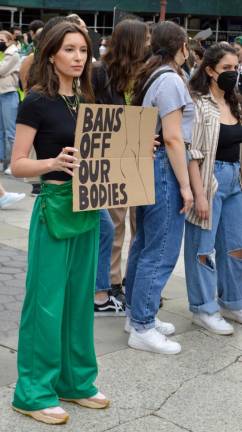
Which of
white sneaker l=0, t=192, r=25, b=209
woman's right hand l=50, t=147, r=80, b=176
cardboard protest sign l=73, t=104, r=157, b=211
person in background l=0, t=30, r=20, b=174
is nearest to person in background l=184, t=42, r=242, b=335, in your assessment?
cardboard protest sign l=73, t=104, r=157, b=211

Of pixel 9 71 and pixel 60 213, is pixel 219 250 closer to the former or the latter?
pixel 60 213

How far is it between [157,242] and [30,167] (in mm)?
1236

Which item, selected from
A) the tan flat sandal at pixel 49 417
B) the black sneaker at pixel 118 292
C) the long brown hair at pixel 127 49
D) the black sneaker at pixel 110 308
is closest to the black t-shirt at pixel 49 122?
the tan flat sandal at pixel 49 417

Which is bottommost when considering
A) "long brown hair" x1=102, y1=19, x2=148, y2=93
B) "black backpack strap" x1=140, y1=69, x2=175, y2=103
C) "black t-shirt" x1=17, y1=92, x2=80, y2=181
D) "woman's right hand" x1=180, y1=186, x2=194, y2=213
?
"woman's right hand" x1=180, y1=186, x2=194, y2=213

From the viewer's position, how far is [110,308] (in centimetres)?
505

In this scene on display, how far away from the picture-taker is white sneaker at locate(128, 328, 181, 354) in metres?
4.36

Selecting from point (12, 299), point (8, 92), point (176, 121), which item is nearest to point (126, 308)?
point (12, 299)

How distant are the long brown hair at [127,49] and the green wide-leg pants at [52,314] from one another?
144 cm

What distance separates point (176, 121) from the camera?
4.20m

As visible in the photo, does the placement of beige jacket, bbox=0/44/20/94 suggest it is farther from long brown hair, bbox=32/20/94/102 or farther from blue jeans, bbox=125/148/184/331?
long brown hair, bbox=32/20/94/102

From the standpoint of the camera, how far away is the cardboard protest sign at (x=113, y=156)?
11.1ft

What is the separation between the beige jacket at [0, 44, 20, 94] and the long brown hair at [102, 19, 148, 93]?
19.4 ft

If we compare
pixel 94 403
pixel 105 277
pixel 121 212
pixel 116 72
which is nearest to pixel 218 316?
pixel 105 277

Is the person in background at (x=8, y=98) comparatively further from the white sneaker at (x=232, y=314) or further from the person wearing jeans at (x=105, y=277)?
the white sneaker at (x=232, y=314)
